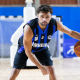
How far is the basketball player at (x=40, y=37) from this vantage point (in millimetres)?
1584

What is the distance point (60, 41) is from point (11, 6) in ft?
11.0

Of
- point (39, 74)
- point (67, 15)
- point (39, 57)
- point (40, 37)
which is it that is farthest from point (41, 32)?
point (67, 15)

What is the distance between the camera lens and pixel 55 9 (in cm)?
→ 704

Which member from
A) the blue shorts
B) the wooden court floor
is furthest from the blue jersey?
the wooden court floor

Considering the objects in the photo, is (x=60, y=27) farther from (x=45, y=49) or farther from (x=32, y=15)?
(x=32, y=15)

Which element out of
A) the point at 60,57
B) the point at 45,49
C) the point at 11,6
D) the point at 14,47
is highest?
the point at 11,6

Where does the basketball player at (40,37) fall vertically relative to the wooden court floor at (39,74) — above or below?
above

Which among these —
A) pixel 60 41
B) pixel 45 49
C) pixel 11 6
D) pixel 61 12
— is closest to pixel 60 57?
pixel 60 41

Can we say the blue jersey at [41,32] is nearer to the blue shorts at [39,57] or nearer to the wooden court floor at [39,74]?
the blue shorts at [39,57]

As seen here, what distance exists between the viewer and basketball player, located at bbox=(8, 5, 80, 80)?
5.20ft

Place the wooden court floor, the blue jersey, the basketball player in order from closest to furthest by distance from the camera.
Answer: the basketball player < the blue jersey < the wooden court floor

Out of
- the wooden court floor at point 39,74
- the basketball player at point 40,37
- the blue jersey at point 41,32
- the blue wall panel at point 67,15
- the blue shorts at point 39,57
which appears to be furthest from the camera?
the blue wall panel at point 67,15

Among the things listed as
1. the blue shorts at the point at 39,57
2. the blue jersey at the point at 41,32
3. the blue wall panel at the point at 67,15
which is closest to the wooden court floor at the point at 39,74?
the blue shorts at the point at 39,57

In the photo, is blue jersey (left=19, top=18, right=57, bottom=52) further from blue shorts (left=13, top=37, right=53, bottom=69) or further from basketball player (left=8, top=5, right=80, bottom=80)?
blue shorts (left=13, top=37, right=53, bottom=69)
